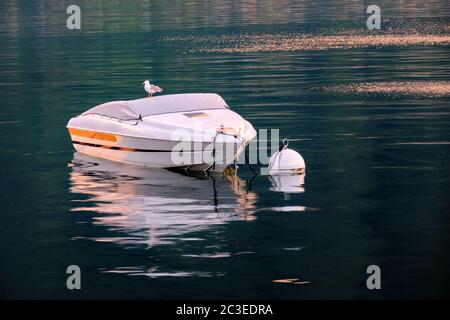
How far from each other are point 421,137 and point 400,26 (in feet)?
261

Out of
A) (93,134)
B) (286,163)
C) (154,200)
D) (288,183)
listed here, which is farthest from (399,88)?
(154,200)

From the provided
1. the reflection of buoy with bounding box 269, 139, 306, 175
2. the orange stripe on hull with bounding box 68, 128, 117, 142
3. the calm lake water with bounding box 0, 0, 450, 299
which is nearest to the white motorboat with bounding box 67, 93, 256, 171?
the orange stripe on hull with bounding box 68, 128, 117, 142

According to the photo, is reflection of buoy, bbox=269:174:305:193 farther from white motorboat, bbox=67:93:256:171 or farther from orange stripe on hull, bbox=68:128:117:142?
orange stripe on hull, bbox=68:128:117:142

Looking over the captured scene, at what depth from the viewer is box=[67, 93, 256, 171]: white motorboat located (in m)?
51.0

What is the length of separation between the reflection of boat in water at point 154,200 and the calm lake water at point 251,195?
0.30 ft

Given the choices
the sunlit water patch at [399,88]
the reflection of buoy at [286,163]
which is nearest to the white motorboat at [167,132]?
the reflection of buoy at [286,163]

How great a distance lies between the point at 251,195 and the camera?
47.1 m

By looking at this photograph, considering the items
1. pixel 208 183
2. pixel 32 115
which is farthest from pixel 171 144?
pixel 32 115

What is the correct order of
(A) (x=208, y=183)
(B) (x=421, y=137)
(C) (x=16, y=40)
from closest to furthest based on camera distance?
(A) (x=208, y=183) → (B) (x=421, y=137) → (C) (x=16, y=40)

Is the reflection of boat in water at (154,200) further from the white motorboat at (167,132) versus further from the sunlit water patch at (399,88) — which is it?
the sunlit water patch at (399,88)

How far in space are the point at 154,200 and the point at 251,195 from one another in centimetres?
327

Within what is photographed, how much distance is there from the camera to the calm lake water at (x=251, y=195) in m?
36.2

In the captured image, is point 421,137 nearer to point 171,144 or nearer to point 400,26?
point 171,144

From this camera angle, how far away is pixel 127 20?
167250 millimetres
